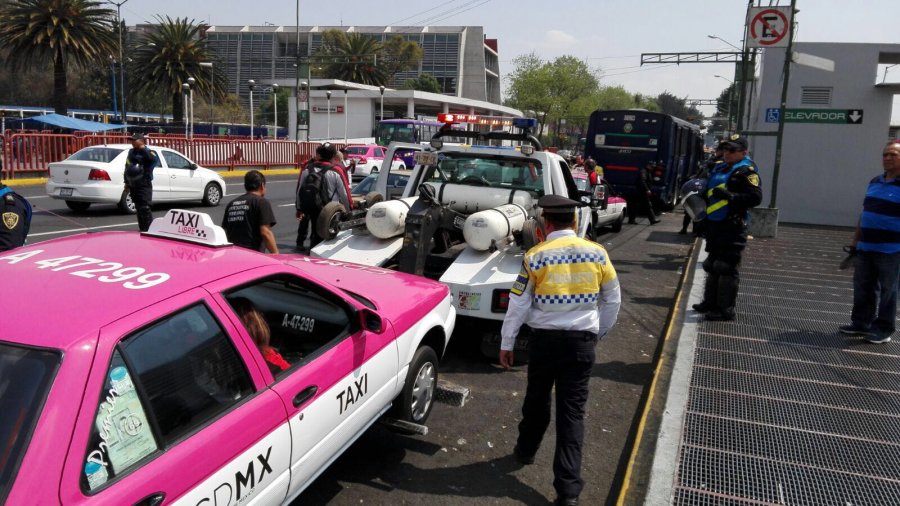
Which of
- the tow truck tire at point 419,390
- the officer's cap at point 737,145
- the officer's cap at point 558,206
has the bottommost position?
the tow truck tire at point 419,390

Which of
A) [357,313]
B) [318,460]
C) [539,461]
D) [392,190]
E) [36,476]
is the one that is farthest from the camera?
[392,190]

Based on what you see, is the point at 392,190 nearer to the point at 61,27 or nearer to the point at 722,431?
the point at 722,431

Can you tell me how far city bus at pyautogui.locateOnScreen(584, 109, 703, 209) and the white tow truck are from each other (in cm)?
1190

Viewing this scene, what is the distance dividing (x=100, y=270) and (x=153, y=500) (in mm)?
1067

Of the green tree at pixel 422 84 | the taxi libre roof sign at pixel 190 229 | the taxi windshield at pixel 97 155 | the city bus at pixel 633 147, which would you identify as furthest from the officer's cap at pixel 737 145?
the green tree at pixel 422 84

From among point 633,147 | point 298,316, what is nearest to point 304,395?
point 298,316

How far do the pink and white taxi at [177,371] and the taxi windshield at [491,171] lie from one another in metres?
3.79

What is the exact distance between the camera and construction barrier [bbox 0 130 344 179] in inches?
798

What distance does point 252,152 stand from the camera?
31547 millimetres

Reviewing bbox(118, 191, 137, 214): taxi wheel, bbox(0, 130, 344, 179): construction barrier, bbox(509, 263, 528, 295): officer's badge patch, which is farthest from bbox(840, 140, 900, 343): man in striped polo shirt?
bbox(118, 191, 137, 214): taxi wheel

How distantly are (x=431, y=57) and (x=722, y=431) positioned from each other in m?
102

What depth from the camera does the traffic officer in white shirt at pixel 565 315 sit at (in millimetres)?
3781

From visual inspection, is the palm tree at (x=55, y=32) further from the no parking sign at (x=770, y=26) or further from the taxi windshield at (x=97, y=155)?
the no parking sign at (x=770, y=26)

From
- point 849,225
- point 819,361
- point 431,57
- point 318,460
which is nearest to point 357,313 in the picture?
point 318,460
